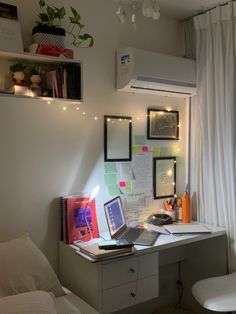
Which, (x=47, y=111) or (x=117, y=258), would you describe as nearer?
(x=117, y=258)

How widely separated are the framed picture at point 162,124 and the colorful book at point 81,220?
0.84m

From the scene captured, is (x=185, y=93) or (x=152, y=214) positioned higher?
(x=185, y=93)

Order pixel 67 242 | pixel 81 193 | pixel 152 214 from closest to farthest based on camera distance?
pixel 67 242, pixel 81 193, pixel 152 214

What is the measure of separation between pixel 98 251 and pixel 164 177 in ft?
3.74

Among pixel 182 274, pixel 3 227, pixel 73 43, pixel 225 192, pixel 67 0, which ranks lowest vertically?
pixel 182 274

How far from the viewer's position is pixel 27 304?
5.13 feet

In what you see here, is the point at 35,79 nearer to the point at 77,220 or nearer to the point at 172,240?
the point at 77,220

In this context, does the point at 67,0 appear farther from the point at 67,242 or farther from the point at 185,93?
the point at 67,242

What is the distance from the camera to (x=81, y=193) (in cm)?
253

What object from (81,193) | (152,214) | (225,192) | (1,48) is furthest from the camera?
(152,214)

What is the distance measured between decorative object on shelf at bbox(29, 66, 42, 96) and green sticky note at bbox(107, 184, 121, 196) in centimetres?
90

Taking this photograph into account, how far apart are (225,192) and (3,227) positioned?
1.65m

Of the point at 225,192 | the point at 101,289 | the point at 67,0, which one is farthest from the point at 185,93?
the point at 101,289

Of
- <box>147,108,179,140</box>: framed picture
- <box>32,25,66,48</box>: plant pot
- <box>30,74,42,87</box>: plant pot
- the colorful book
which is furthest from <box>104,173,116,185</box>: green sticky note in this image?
<box>32,25,66,48</box>: plant pot
